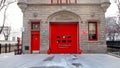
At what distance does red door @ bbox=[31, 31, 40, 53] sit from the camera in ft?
96.9

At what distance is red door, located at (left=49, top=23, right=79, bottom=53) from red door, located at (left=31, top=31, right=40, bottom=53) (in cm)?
165

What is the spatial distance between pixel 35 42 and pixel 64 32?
13.0 feet

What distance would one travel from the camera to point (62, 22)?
98.1ft

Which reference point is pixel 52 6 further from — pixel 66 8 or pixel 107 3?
pixel 107 3

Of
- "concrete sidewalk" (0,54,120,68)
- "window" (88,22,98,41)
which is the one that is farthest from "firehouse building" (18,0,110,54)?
"concrete sidewalk" (0,54,120,68)

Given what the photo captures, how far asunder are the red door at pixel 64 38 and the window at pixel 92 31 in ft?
5.55

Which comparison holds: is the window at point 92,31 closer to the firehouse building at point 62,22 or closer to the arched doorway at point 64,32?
the firehouse building at point 62,22

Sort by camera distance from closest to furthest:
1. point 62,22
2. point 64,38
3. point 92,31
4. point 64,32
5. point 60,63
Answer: point 60,63
point 92,31
point 62,22
point 64,38
point 64,32

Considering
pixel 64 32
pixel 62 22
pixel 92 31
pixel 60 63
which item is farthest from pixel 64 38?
pixel 60 63

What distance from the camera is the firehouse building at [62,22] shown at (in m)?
29.0

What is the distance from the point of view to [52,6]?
96.7 ft

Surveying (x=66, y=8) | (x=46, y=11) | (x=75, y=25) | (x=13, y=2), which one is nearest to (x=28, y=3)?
(x=46, y=11)

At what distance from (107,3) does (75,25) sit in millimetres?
4951

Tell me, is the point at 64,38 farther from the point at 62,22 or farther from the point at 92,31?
the point at 92,31
